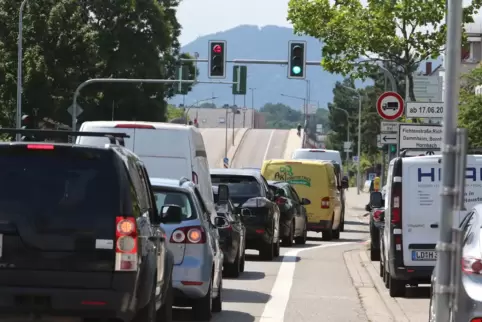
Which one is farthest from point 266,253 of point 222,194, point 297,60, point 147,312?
point 147,312

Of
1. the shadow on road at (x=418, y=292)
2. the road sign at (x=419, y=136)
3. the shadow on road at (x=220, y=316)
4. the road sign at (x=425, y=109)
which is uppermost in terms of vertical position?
the road sign at (x=425, y=109)

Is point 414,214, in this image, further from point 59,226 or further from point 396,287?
point 59,226

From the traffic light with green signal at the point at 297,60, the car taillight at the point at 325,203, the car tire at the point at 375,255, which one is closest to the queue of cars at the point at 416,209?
Answer: the car tire at the point at 375,255

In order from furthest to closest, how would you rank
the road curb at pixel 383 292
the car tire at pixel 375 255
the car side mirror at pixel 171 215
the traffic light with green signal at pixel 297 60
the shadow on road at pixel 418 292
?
the traffic light with green signal at pixel 297 60, the car tire at pixel 375 255, the shadow on road at pixel 418 292, the road curb at pixel 383 292, the car side mirror at pixel 171 215

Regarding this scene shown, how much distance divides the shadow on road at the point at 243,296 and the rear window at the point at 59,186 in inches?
303

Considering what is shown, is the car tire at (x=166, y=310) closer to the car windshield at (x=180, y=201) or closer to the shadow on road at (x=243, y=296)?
the car windshield at (x=180, y=201)

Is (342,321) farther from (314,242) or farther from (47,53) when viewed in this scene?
(47,53)

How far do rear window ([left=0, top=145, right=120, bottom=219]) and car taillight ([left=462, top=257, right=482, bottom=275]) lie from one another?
268cm

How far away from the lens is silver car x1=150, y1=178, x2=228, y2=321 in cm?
1412

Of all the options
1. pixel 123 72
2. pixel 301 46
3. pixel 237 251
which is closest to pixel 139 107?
pixel 123 72

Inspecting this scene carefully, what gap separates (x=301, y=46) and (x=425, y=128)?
14273mm

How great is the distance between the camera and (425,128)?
2617 cm

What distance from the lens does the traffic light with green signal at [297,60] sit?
131 feet

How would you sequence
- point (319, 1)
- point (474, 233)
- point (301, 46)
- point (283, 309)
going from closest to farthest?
1. point (474, 233)
2. point (283, 309)
3. point (319, 1)
4. point (301, 46)
